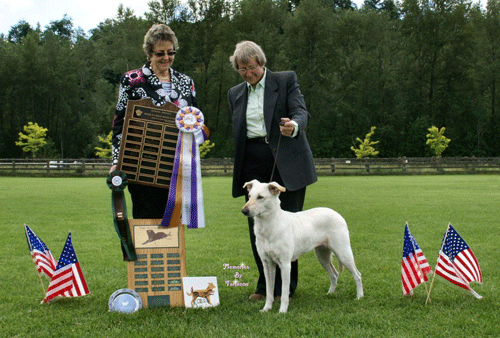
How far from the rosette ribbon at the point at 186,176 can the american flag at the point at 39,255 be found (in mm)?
1228

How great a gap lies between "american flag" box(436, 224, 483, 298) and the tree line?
134 feet

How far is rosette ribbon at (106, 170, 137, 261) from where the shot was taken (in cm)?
388

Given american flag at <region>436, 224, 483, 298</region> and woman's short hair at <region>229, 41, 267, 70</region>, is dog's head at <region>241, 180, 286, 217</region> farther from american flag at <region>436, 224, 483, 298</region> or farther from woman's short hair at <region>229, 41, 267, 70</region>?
american flag at <region>436, 224, 483, 298</region>

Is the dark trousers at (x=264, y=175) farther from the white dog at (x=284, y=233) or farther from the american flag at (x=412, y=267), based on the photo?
the american flag at (x=412, y=267)

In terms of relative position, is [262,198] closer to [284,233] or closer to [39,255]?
[284,233]

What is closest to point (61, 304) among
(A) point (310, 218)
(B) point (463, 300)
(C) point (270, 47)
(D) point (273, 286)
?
(D) point (273, 286)

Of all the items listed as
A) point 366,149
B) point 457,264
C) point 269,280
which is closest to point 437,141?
point 366,149

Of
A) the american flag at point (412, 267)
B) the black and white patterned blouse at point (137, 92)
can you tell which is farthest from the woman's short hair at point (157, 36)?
the american flag at point (412, 267)

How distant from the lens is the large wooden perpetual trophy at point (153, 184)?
3963mm

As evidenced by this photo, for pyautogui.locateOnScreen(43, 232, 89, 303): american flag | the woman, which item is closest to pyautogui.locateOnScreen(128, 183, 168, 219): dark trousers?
the woman

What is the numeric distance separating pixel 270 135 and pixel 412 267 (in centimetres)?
176

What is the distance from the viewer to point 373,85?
4672 centimetres

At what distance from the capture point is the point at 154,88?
407 cm

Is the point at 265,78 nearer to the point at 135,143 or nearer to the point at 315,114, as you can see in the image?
the point at 135,143
